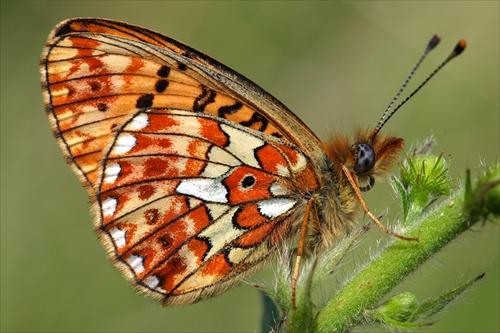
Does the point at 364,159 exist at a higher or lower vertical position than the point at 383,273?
higher

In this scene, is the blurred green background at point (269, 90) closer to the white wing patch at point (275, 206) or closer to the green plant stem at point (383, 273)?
the white wing patch at point (275, 206)

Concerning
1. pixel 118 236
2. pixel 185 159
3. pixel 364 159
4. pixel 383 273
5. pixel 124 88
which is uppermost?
pixel 124 88

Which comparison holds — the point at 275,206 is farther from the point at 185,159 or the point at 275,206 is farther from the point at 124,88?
the point at 124,88

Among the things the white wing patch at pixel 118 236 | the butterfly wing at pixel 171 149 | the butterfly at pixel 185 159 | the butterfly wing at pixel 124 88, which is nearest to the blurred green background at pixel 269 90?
the butterfly at pixel 185 159

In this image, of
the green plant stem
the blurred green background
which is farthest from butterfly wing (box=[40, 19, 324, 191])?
the blurred green background

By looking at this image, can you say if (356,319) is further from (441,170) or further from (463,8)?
(463,8)

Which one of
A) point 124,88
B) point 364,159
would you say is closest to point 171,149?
point 124,88
